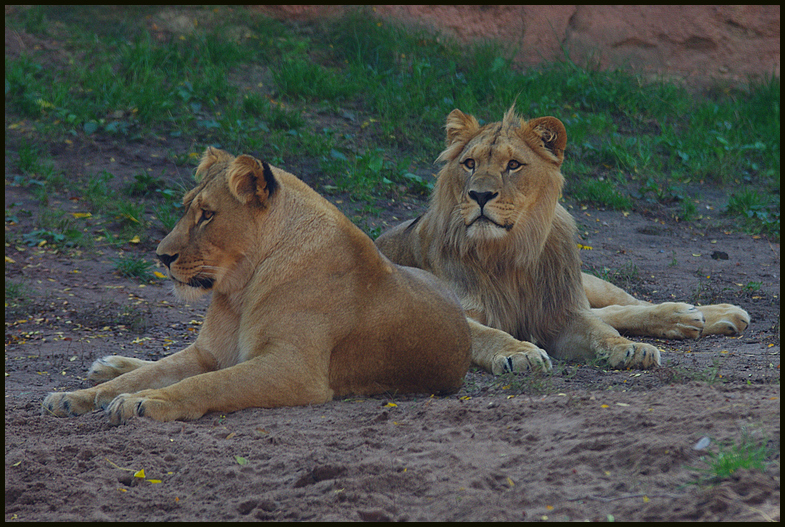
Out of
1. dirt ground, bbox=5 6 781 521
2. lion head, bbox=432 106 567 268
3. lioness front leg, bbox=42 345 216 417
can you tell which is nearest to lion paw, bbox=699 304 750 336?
dirt ground, bbox=5 6 781 521

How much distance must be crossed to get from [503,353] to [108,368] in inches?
83.0

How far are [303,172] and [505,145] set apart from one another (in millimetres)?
3804

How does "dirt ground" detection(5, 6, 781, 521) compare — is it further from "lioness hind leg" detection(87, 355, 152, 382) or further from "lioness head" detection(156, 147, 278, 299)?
"lioness head" detection(156, 147, 278, 299)

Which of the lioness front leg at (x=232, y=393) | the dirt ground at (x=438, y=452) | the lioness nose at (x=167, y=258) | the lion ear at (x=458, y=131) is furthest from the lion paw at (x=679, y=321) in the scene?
the lioness nose at (x=167, y=258)

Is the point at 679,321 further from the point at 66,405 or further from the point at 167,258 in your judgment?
the point at 66,405

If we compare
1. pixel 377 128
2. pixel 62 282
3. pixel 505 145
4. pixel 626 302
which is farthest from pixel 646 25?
pixel 62 282

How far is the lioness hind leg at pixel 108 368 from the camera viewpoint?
13.3ft

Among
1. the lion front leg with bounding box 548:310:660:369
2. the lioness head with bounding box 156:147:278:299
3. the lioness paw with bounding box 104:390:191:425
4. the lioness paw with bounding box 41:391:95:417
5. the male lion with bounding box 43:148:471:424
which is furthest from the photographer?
the lion front leg with bounding box 548:310:660:369

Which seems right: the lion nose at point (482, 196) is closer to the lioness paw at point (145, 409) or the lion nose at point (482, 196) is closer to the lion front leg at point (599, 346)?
the lion front leg at point (599, 346)

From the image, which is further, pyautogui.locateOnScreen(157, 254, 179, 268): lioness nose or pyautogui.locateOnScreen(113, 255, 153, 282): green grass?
pyautogui.locateOnScreen(113, 255, 153, 282): green grass

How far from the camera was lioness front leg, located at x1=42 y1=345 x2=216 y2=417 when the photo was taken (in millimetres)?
3455

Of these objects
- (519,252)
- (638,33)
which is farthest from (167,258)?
(638,33)

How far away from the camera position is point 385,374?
3.70m

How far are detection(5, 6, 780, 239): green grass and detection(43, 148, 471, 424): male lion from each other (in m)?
3.68
